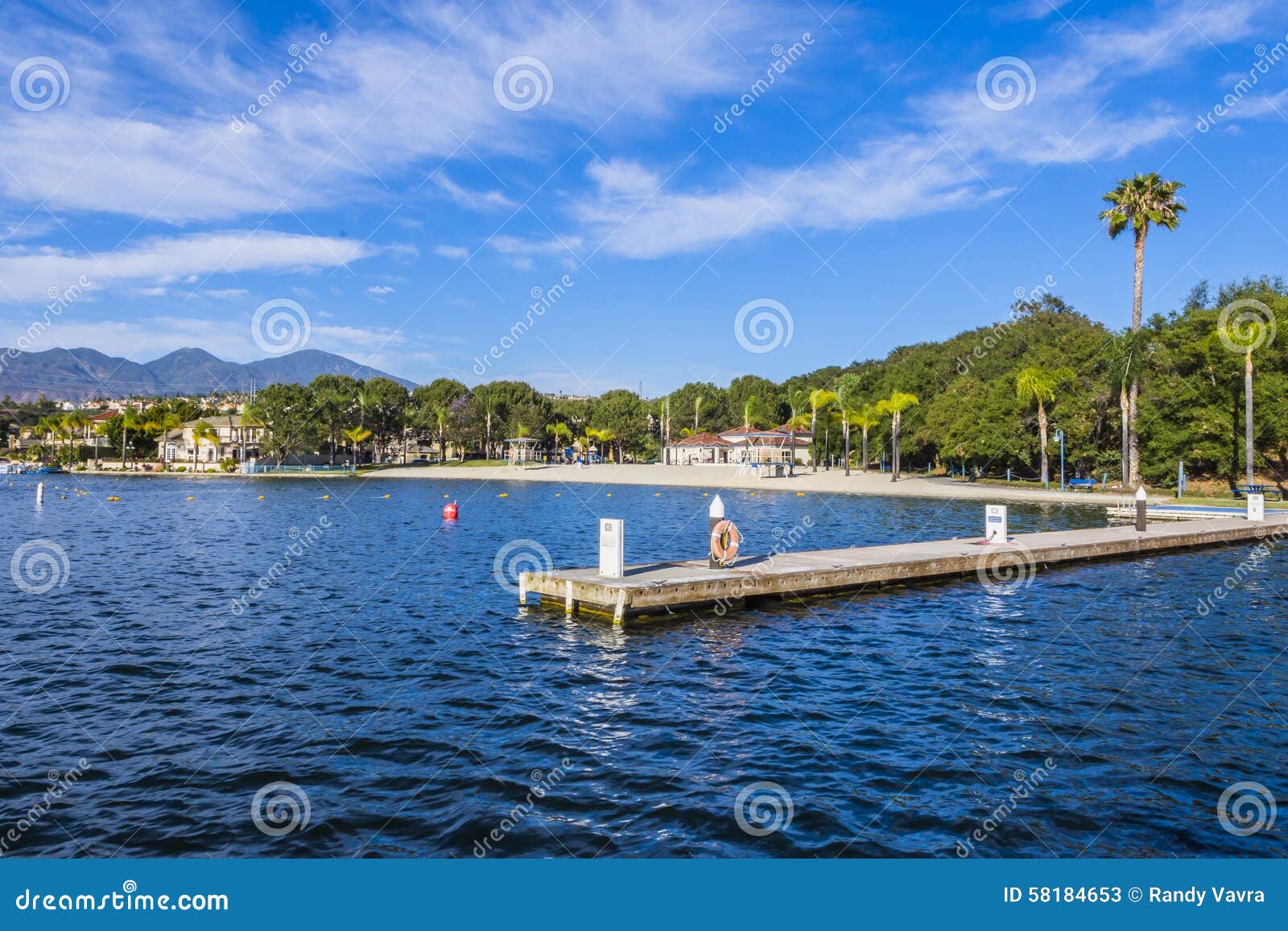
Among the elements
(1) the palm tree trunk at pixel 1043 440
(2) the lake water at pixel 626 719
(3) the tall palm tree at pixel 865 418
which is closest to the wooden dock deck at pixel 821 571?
(2) the lake water at pixel 626 719

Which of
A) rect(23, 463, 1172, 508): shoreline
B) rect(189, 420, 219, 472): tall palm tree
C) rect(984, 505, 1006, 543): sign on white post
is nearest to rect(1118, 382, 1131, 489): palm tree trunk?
rect(23, 463, 1172, 508): shoreline

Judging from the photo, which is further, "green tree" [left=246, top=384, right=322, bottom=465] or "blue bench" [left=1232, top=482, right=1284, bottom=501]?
"green tree" [left=246, top=384, right=322, bottom=465]

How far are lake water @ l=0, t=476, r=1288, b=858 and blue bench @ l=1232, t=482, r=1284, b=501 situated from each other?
101 ft

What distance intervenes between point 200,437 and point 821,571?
127 meters

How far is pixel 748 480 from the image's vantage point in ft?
283

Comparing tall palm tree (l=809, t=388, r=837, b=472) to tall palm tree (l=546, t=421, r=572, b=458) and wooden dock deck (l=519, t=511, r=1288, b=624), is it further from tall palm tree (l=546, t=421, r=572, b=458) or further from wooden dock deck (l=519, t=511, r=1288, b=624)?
wooden dock deck (l=519, t=511, r=1288, b=624)

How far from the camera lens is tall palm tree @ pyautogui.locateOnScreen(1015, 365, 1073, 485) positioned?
62281 mm

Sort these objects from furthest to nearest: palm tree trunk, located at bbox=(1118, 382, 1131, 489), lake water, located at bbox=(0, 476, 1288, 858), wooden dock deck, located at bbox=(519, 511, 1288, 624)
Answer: palm tree trunk, located at bbox=(1118, 382, 1131, 489), wooden dock deck, located at bbox=(519, 511, 1288, 624), lake water, located at bbox=(0, 476, 1288, 858)

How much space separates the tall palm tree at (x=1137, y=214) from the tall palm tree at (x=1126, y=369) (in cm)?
16

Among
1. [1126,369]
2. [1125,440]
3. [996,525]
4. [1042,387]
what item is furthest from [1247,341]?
[996,525]

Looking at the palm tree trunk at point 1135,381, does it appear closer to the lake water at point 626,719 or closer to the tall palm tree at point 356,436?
the lake water at point 626,719

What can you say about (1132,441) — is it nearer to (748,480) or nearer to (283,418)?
Answer: (748,480)

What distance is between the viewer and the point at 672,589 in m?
18.9

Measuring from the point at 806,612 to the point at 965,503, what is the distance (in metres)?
39.2
